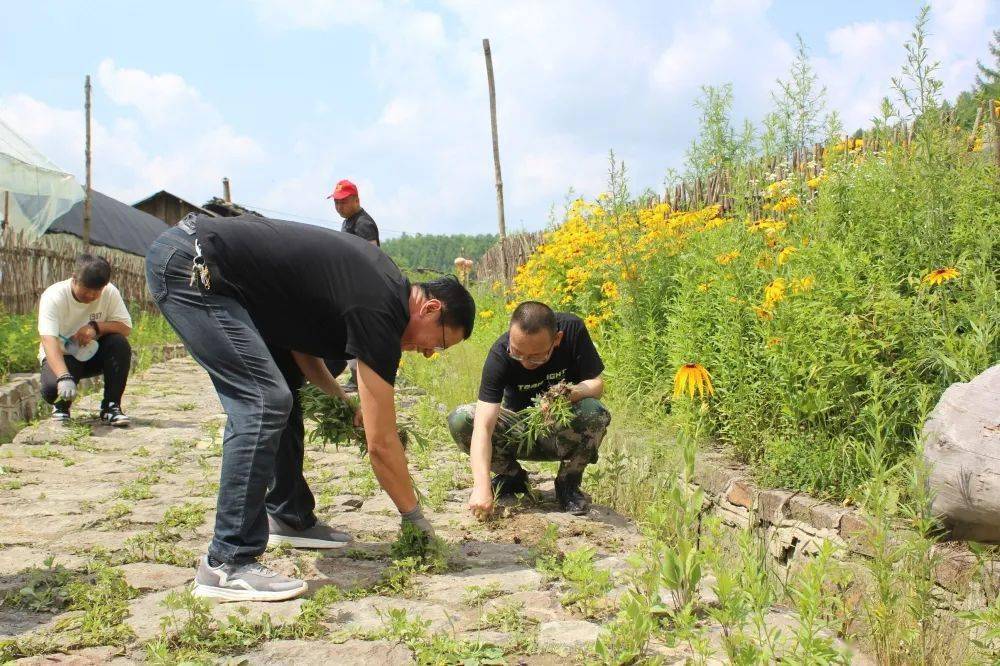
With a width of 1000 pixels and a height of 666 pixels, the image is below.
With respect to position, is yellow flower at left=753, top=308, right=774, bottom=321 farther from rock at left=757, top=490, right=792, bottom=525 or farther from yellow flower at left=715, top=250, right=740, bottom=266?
rock at left=757, top=490, right=792, bottom=525

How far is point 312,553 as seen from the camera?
3.53 meters

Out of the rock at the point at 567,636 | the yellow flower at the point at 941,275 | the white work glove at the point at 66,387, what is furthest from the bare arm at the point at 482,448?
the white work glove at the point at 66,387

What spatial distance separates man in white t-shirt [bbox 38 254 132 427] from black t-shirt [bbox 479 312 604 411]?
142 inches

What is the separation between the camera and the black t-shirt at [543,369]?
385 centimetres

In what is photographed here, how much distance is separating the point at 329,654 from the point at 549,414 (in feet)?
5.40

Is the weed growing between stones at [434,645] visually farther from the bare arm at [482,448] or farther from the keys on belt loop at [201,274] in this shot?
the keys on belt loop at [201,274]

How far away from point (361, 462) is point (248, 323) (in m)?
2.65

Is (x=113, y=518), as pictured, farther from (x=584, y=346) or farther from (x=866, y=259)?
(x=866, y=259)

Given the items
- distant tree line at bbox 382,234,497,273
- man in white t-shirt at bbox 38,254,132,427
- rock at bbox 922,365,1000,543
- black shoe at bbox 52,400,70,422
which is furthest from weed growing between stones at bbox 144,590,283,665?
distant tree line at bbox 382,234,497,273

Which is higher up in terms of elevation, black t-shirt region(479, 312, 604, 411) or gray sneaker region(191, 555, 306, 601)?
black t-shirt region(479, 312, 604, 411)

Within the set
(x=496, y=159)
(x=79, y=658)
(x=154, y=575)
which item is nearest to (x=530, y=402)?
(x=154, y=575)

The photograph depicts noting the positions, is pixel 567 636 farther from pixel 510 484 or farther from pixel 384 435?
pixel 510 484

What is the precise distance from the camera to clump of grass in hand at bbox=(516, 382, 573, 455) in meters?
3.82

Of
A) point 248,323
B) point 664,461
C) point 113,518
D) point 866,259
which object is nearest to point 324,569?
point 248,323
